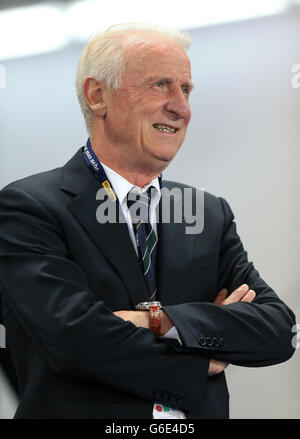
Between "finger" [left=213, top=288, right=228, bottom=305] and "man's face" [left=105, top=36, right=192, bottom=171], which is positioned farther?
"finger" [left=213, top=288, right=228, bottom=305]

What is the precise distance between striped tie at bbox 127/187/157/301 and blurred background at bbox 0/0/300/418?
0.87 metres

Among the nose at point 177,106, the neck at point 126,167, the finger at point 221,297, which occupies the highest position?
the nose at point 177,106

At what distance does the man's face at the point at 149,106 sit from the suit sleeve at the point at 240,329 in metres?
0.58

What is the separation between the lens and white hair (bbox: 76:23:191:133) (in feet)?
7.48

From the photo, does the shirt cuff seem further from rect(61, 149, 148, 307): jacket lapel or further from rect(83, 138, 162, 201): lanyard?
rect(83, 138, 162, 201): lanyard

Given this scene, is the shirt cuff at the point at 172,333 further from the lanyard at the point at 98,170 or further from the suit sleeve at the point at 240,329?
the lanyard at the point at 98,170

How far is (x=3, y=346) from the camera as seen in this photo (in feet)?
8.44
